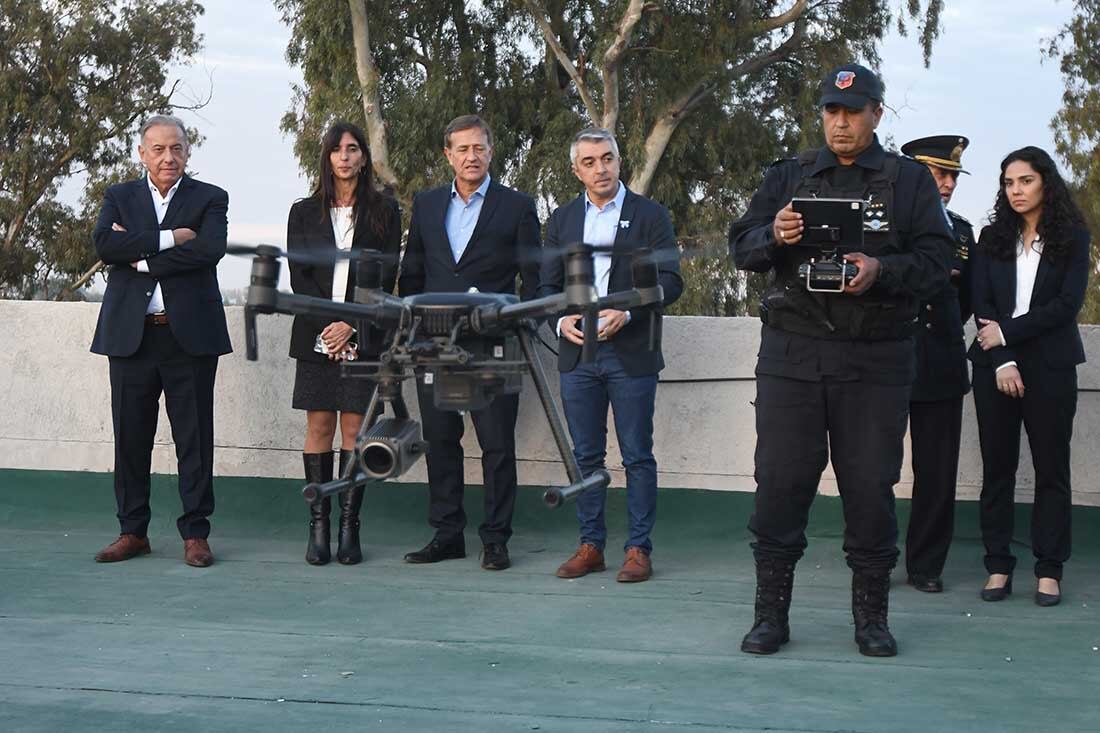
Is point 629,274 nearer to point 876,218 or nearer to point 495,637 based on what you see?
point 876,218

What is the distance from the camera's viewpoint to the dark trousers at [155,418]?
7.18 m

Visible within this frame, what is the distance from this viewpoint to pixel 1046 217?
646cm

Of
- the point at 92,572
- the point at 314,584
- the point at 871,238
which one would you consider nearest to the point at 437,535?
the point at 314,584

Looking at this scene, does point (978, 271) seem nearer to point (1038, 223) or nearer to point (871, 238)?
point (1038, 223)

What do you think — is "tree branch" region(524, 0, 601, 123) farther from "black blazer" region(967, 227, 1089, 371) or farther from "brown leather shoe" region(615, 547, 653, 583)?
"black blazer" region(967, 227, 1089, 371)

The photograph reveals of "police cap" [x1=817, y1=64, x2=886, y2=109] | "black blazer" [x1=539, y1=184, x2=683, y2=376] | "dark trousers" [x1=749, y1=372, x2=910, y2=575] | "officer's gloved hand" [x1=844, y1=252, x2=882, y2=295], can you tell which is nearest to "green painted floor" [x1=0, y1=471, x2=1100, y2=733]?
"dark trousers" [x1=749, y1=372, x2=910, y2=575]

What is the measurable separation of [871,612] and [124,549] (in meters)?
3.52

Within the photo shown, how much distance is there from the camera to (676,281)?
670 centimetres

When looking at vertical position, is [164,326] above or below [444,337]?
below

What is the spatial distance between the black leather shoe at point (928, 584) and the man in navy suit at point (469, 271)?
1.78 metres

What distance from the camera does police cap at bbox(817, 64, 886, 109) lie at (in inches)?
205

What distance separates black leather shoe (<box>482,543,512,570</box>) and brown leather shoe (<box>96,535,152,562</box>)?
1.60 m

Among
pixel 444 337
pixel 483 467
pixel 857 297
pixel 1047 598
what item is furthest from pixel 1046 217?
pixel 444 337

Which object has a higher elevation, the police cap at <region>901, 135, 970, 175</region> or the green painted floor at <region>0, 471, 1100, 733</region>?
the police cap at <region>901, 135, 970, 175</region>
